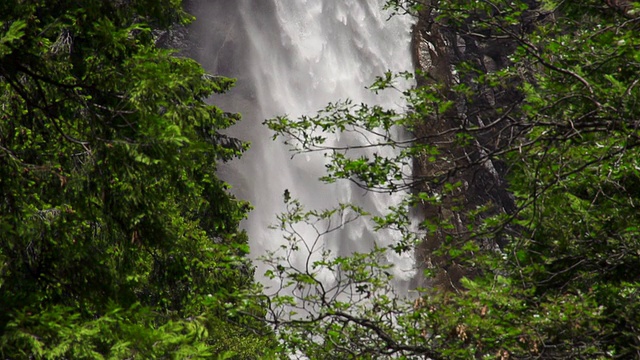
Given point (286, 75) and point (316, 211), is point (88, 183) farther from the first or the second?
point (286, 75)

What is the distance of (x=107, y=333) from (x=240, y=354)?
12.4 m

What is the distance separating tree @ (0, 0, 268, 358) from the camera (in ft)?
14.4

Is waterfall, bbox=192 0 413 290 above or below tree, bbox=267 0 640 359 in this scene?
above

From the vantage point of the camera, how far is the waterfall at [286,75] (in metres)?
26.5

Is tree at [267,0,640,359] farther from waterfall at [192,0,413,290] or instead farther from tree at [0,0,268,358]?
waterfall at [192,0,413,290]

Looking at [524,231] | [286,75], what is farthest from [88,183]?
[286,75]

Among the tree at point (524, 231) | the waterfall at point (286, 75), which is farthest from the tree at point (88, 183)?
the waterfall at point (286, 75)

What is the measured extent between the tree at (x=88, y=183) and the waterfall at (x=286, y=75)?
19.3m

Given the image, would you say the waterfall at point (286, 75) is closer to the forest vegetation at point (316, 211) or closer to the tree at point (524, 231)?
Result: the forest vegetation at point (316, 211)

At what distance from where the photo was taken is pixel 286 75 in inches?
1112

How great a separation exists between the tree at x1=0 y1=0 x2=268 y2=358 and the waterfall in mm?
19297

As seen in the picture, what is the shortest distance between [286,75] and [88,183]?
77.0 ft

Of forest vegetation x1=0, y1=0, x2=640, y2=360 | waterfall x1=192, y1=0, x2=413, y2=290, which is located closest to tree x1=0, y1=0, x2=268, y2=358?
forest vegetation x1=0, y1=0, x2=640, y2=360

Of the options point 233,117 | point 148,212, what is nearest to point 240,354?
point 233,117
